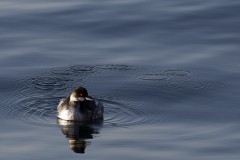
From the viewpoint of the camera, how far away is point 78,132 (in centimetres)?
2480

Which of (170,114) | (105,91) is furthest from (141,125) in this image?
(105,91)

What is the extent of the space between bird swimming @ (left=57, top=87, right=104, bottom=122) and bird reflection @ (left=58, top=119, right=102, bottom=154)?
192 millimetres

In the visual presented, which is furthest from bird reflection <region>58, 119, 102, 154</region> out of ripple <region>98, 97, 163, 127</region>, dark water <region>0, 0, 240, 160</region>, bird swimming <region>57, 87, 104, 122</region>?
ripple <region>98, 97, 163, 127</region>

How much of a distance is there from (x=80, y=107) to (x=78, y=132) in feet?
4.52

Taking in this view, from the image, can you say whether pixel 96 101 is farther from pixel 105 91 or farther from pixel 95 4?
pixel 95 4

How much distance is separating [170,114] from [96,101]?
1.86 metres

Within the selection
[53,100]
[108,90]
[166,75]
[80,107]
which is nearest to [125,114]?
[80,107]

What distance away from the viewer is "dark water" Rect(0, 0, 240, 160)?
2297 cm

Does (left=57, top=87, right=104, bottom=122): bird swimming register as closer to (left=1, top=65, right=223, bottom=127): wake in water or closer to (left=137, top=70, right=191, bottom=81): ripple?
(left=1, top=65, right=223, bottom=127): wake in water

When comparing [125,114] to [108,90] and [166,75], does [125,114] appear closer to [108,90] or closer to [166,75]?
[108,90]

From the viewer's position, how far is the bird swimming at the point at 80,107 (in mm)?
25344

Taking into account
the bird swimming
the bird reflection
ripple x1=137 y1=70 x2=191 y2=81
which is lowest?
the bird reflection

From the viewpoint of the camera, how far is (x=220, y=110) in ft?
82.9

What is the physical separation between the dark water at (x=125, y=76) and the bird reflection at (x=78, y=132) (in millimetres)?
28
